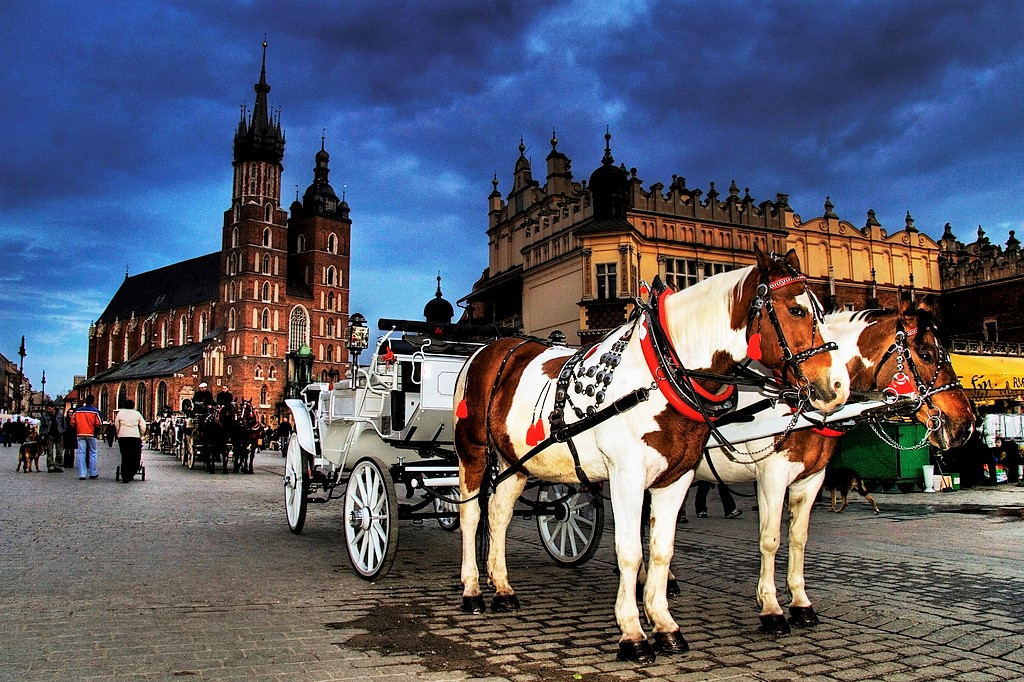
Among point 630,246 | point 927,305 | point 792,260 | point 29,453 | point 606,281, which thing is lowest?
point 29,453

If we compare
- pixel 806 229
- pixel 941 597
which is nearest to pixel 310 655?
pixel 941 597

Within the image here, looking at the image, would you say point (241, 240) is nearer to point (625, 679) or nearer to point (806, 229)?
point (806, 229)

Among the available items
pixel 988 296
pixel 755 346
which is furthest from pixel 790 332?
pixel 988 296

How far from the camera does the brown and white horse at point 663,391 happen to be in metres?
4.16

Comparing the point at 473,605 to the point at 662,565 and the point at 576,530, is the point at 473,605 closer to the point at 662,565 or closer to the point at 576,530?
the point at 662,565

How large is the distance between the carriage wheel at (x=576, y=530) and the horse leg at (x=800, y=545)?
5.91 ft

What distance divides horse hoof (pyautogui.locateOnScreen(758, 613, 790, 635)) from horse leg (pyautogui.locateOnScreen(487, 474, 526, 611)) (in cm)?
169

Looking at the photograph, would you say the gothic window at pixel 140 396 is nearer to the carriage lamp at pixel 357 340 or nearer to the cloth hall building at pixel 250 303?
the cloth hall building at pixel 250 303

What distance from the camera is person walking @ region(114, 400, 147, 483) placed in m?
16.2

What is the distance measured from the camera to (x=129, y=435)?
657 inches

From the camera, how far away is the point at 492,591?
6.07m

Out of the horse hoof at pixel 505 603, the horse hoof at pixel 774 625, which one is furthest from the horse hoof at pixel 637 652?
the horse hoof at pixel 505 603

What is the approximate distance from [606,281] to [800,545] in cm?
2611

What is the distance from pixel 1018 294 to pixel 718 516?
118ft
